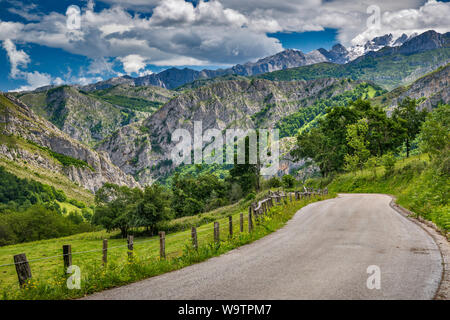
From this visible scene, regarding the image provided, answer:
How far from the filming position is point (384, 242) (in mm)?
13977

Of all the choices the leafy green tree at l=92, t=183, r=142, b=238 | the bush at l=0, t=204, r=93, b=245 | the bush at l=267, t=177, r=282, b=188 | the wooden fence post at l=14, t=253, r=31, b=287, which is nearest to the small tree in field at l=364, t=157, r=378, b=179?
the bush at l=267, t=177, r=282, b=188

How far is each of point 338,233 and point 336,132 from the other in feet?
189

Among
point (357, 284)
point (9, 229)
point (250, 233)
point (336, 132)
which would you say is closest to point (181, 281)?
point (357, 284)

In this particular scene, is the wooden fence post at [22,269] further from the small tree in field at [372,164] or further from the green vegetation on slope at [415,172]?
the small tree in field at [372,164]

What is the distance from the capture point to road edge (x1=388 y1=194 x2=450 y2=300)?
768cm

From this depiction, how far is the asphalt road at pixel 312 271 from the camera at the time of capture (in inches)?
311

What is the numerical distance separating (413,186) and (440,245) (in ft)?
68.3

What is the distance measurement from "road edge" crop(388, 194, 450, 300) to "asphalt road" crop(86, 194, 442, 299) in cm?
16

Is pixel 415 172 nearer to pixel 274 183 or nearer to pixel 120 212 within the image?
pixel 274 183

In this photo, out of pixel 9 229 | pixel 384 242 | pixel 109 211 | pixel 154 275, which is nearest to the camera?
pixel 154 275

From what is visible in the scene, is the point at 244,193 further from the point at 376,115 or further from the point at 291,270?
the point at 291,270

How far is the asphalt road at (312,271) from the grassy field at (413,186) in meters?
4.78

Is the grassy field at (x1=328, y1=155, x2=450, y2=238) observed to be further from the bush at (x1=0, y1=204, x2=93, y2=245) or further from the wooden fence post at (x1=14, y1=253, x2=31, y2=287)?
the bush at (x1=0, y1=204, x2=93, y2=245)

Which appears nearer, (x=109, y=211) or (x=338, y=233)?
(x=338, y=233)
